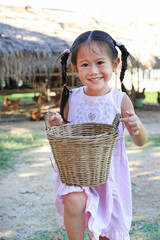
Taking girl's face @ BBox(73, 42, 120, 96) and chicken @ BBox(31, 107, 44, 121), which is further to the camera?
chicken @ BBox(31, 107, 44, 121)

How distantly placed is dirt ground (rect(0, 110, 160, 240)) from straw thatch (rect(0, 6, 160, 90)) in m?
3.33

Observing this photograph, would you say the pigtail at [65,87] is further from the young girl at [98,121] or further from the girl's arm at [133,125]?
the girl's arm at [133,125]

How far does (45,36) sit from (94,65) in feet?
23.7

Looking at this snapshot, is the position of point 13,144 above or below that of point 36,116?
above

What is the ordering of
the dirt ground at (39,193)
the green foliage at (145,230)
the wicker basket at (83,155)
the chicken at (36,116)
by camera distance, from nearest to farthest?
the wicker basket at (83,155) → the green foliage at (145,230) → the dirt ground at (39,193) → the chicken at (36,116)

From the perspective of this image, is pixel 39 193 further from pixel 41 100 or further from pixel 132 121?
pixel 41 100

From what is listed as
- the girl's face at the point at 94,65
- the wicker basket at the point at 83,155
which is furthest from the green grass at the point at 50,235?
the girl's face at the point at 94,65

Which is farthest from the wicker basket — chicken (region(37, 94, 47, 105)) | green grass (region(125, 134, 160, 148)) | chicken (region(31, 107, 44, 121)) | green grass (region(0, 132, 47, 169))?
chicken (region(37, 94, 47, 105))

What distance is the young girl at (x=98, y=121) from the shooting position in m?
1.56

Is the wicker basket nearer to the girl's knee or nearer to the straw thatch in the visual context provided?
the girl's knee

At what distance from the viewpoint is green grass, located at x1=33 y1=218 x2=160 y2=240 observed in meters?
2.35

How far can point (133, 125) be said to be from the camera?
1527mm

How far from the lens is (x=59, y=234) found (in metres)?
2.44

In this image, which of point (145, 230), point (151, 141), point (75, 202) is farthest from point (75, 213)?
point (151, 141)
